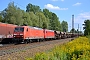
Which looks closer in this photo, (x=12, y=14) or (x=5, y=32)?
(x=5, y=32)

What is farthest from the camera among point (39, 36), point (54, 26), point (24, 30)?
point (54, 26)

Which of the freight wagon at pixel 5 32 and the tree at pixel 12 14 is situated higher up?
the tree at pixel 12 14

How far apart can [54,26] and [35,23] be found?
163ft

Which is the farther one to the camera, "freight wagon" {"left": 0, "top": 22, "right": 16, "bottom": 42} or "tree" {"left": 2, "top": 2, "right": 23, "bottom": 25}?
"tree" {"left": 2, "top": 2, "right": 23, "bottom": 25}

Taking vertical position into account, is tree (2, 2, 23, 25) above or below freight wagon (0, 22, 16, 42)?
above

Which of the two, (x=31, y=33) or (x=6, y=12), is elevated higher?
(x=6, y=12)

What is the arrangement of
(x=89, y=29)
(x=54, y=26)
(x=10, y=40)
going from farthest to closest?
1. (x=54, y=26)
2. (x=89, y=29)
3. (x=10, y=40)

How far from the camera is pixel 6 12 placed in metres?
87.1

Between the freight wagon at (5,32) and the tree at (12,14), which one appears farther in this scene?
the tree at (12,14)

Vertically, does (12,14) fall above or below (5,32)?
above

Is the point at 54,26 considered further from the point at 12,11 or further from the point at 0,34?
the point at 0,34

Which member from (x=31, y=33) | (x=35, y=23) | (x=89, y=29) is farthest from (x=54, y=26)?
(x=31, y=33)

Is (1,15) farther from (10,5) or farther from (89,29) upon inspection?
(89,29)

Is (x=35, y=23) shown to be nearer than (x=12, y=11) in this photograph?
No
